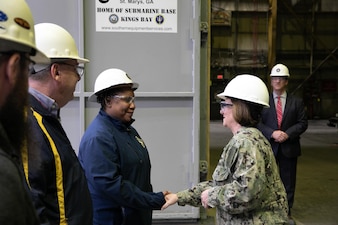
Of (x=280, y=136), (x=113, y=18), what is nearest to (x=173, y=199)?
(x=113, y=18)

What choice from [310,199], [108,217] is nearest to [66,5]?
[108,217]

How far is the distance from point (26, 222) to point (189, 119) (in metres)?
3.28

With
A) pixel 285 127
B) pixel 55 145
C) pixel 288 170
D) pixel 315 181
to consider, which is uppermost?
pixel 55 145

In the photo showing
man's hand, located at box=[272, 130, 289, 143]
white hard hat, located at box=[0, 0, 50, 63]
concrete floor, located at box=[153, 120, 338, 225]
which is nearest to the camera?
white hard hat, located at box=[0, 0, 50, 63]

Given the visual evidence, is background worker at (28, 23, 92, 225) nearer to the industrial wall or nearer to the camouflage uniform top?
the camouflage uniform top

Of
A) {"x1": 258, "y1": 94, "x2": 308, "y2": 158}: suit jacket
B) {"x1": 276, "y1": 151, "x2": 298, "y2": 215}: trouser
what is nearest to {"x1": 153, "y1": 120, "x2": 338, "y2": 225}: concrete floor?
{"x1": 276, "y1": 151, "x2": 298, "y2": 215}: trouser

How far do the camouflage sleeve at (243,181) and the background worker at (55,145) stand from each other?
807 millimetres

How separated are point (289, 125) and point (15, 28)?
4.18m

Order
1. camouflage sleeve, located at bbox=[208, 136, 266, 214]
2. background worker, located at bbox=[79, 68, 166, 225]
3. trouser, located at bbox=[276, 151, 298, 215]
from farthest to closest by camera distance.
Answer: trouser, located at bbox=[276, 151, 298, 215], background worker, located at bbox=[79, 68, 166, 225], camouflage sleeve, located at bbox=[208, 136, 266, 214]

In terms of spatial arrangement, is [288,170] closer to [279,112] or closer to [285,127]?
[285,127]

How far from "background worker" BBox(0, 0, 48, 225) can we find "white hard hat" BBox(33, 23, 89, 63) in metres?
0.80

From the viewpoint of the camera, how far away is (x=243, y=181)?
6.86 ft

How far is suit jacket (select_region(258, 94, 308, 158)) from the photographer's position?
182 inches

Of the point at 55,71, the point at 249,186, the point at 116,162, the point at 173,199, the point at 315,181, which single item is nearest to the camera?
the point at 55,71
